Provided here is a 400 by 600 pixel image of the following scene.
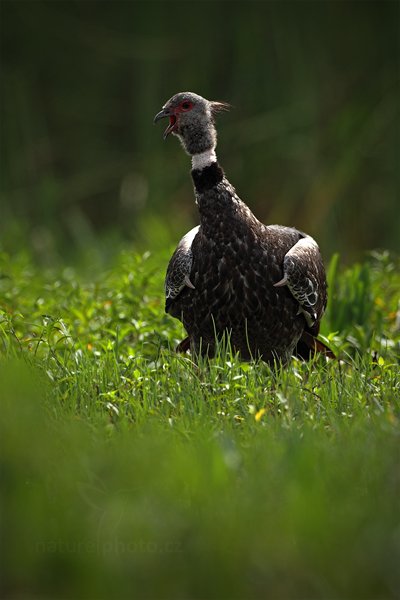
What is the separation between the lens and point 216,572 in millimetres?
2697

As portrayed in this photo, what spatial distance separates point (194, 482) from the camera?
3.05 meters

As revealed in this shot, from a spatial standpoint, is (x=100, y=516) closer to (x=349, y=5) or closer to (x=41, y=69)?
(x=349, y=5)

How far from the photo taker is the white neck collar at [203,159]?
5.23m

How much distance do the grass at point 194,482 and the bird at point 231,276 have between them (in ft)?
1.53

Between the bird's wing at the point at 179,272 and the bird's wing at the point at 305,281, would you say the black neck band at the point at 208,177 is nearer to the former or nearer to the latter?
the bird's wing at the point at 179,272

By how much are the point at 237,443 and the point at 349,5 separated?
739 centimetres

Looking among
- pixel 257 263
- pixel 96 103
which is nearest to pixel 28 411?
pixel 257 263

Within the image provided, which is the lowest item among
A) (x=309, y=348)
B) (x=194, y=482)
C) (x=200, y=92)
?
(x=309, y=348)

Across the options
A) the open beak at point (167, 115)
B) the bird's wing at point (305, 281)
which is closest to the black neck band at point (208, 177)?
the open beak at point (167, 115)

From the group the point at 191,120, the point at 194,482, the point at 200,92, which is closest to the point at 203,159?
the point at 191,120

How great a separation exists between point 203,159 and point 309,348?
1174 mm

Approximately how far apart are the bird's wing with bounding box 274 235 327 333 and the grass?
0.60m

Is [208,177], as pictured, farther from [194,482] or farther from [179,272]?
[194,482]

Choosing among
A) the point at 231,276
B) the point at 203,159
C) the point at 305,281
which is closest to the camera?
the point at 231,276
